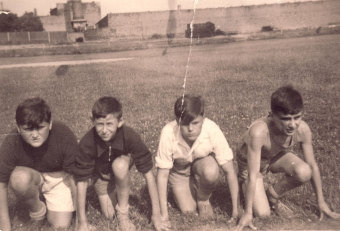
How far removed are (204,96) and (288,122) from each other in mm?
4710

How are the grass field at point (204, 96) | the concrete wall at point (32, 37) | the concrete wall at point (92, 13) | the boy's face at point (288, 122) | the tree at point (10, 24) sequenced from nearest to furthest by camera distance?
1. the boy's face at point (288, 122)
2. the grass field at point (204, 96)
3. the concrete wall at point (32, 37)
4. the tree at point (10, 24)
5. the concrete wall at point (92, 13)

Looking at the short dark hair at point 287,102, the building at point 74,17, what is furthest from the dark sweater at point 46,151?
the building at point 74,17

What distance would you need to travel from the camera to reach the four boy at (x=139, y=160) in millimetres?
3045

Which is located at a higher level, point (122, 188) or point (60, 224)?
point (122, 188)

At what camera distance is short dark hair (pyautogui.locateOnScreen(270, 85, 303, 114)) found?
303 cm

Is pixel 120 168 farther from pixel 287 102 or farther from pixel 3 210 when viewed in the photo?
pixel 287 102

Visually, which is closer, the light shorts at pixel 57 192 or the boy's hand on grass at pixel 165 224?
the boy's hand on grass at pixel 165 224

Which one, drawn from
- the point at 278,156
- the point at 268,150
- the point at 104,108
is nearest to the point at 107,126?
the point at 104,108

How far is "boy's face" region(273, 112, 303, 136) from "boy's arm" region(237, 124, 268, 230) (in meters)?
0.15

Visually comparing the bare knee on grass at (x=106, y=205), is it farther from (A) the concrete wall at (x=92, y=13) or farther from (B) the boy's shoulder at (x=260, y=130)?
(A) the concrete wall at (x=92, y=13)

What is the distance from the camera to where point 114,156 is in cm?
324

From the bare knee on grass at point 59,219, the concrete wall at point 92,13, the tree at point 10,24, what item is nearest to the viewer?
the bare knee on grass at point 59,219

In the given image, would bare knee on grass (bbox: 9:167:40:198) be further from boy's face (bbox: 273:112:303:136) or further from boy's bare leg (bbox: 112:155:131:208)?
boy's face (bbox: 273:112:303:136)

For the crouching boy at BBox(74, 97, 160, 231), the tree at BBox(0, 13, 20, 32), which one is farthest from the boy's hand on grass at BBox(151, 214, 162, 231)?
the tree at BBox(0, 13, 20, 32)
